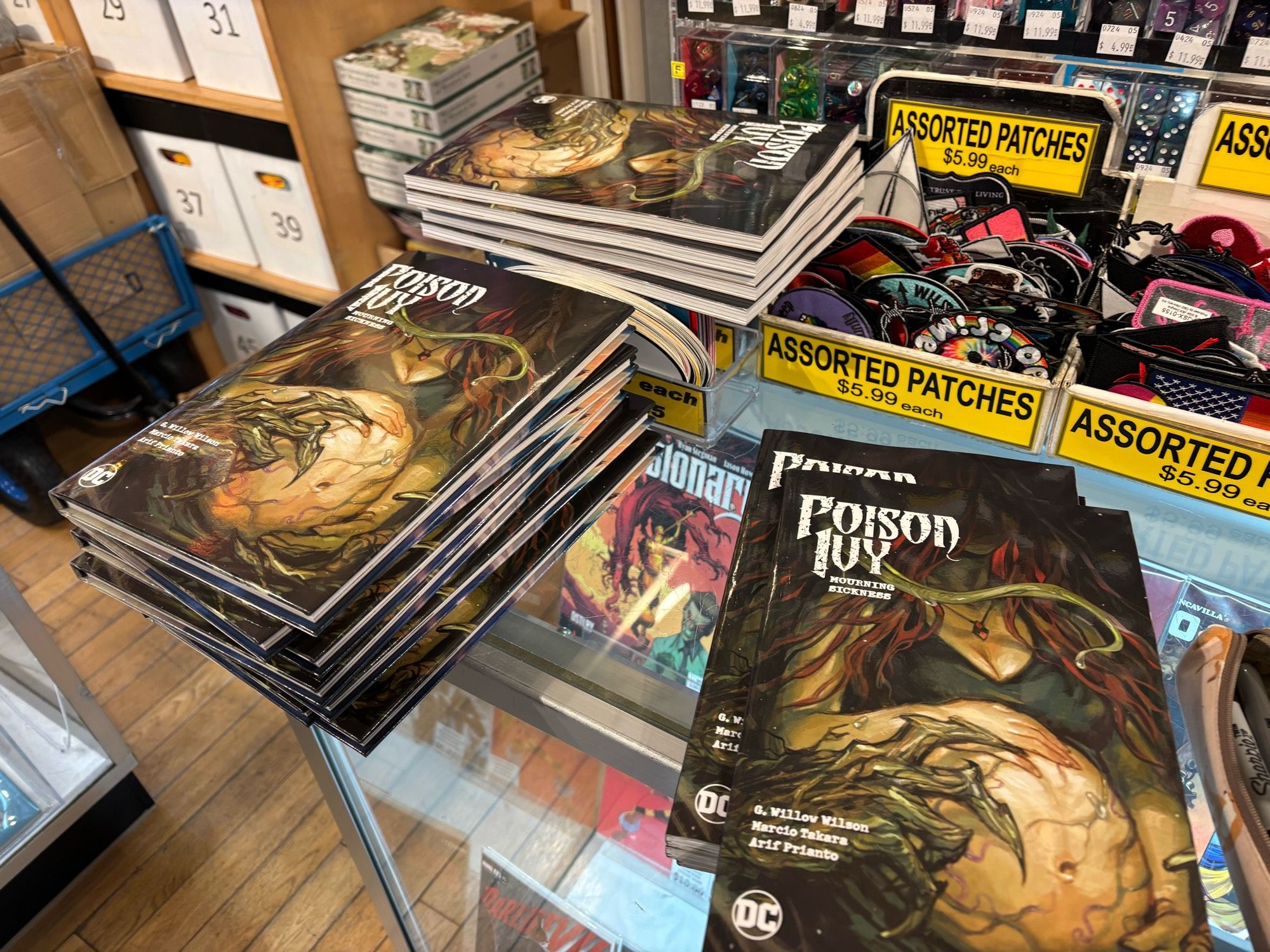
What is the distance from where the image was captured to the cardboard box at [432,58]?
1.87 meters

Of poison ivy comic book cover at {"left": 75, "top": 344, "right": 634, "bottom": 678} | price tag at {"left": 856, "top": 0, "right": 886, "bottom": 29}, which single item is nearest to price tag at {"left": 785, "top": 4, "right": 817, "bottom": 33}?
price tag at {"left": 856, "top": 0, "right": 886, "bottom": 29}

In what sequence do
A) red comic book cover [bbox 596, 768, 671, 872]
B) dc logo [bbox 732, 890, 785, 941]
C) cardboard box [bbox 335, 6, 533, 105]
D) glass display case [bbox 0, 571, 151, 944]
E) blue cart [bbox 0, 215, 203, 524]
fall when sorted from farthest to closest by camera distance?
blue cart [bbox 0, 215, 203, 524], cardboard box [bbox 335, 6, 533, 105], glass display case [bbox 0, 571, 151, 944], red comic book cover [bbox 596, 768, 671, 872], dc logo [bbox 732, 890, 785, 941]

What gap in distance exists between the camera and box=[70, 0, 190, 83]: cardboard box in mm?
2041

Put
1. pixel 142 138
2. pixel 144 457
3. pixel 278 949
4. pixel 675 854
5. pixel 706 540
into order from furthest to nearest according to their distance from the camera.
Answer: pixel 142 138, pixel 278 949, pixel 706 540, pixel 144 457, pixel 675 854

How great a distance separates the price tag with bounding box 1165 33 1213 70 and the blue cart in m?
2.29

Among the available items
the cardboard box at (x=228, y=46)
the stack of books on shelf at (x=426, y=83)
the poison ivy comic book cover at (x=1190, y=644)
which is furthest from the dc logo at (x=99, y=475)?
the cardboard box at (x=228, y=46)

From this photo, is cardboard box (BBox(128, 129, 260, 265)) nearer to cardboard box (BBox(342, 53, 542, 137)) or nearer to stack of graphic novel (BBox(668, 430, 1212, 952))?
cardboard box (BBox(342, 53, 542, 137))

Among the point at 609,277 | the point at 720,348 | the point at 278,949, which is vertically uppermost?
the point at 609,277

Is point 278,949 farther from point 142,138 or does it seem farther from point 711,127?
point 142,138

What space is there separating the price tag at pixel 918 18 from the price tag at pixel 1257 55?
0.37m

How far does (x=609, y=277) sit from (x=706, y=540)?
0.32 metres

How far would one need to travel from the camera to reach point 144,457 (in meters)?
0.81

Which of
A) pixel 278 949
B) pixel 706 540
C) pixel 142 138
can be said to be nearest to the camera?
pixel 706 540

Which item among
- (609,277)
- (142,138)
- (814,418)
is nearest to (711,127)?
(609,277)
